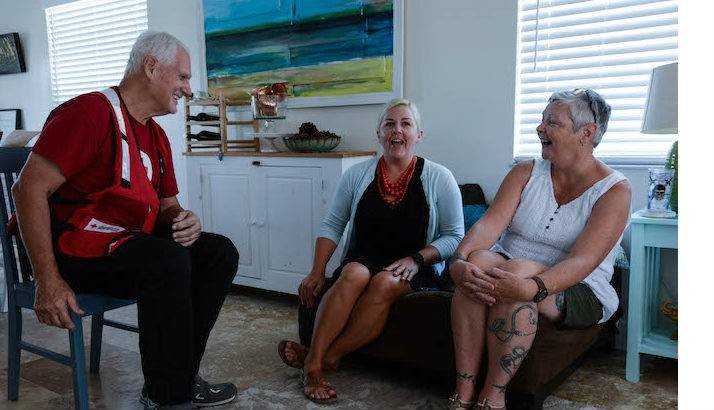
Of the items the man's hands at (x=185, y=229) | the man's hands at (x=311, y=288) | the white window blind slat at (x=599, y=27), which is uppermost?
the white window blind slat at (x=599, y=27)

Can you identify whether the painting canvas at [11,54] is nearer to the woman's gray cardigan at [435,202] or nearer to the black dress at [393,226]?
the woman's gray cardigan at [435,202]

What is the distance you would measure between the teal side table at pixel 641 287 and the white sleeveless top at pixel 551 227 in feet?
0.90

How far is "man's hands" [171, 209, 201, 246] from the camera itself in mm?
1830

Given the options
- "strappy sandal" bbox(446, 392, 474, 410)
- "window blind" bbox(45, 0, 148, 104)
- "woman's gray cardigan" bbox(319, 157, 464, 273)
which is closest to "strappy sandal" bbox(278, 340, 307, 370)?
"woman's gray cardigan" bbox(319, 157, 464, 273)

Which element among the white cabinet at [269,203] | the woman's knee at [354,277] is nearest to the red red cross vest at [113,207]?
the woman's knee at [354,277]

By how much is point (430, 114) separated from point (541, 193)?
1.23 m

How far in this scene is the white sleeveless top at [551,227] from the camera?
1.84 m

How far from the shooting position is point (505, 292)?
5.43 ft

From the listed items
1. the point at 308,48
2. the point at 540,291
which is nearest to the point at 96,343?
the point at 540,291

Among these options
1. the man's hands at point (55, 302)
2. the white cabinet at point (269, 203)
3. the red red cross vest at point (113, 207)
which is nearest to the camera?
the man's hands at point (55, 302)

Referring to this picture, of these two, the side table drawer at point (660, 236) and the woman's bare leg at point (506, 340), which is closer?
the woman's bare leg at point (506, 340)

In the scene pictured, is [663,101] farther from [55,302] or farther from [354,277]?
[55,302]

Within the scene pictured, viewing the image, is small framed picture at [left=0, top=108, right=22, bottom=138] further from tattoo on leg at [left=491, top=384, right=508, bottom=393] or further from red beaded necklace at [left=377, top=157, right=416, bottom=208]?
tattoo on leg at [left=491, top=384, right=508, bottom=393]

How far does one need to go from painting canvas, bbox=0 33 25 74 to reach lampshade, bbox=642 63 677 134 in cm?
520
